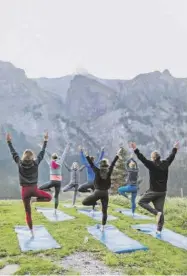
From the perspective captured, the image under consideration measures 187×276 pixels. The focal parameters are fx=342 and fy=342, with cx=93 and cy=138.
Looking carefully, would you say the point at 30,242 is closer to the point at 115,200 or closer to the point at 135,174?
the point at 135,174

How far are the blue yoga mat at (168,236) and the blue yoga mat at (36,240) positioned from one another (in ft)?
11.8

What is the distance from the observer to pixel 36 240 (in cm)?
1001

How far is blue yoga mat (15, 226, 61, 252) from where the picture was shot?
362 inches

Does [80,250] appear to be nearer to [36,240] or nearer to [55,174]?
[36,240]

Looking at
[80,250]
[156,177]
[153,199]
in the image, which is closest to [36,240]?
[80,250]

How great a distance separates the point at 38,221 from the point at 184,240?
5549 millimetres

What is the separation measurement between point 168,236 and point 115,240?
91.8 inches

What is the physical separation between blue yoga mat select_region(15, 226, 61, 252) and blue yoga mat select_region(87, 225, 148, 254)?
1.49 meters

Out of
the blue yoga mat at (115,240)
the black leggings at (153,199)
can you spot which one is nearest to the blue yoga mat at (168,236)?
the black leggings at (153,199)

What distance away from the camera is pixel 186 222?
14.8m

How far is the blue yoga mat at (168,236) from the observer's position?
10.8 meters

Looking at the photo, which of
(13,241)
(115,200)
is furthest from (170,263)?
(115,200)

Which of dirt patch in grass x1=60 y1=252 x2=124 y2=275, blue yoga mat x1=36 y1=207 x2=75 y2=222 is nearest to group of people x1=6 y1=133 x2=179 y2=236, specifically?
dirt patch in grass x1=60 y1=252 x2=124 y2=275

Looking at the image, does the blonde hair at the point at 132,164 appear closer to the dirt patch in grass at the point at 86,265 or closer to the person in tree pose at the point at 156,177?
the person in tree pose at the point at 156,177
